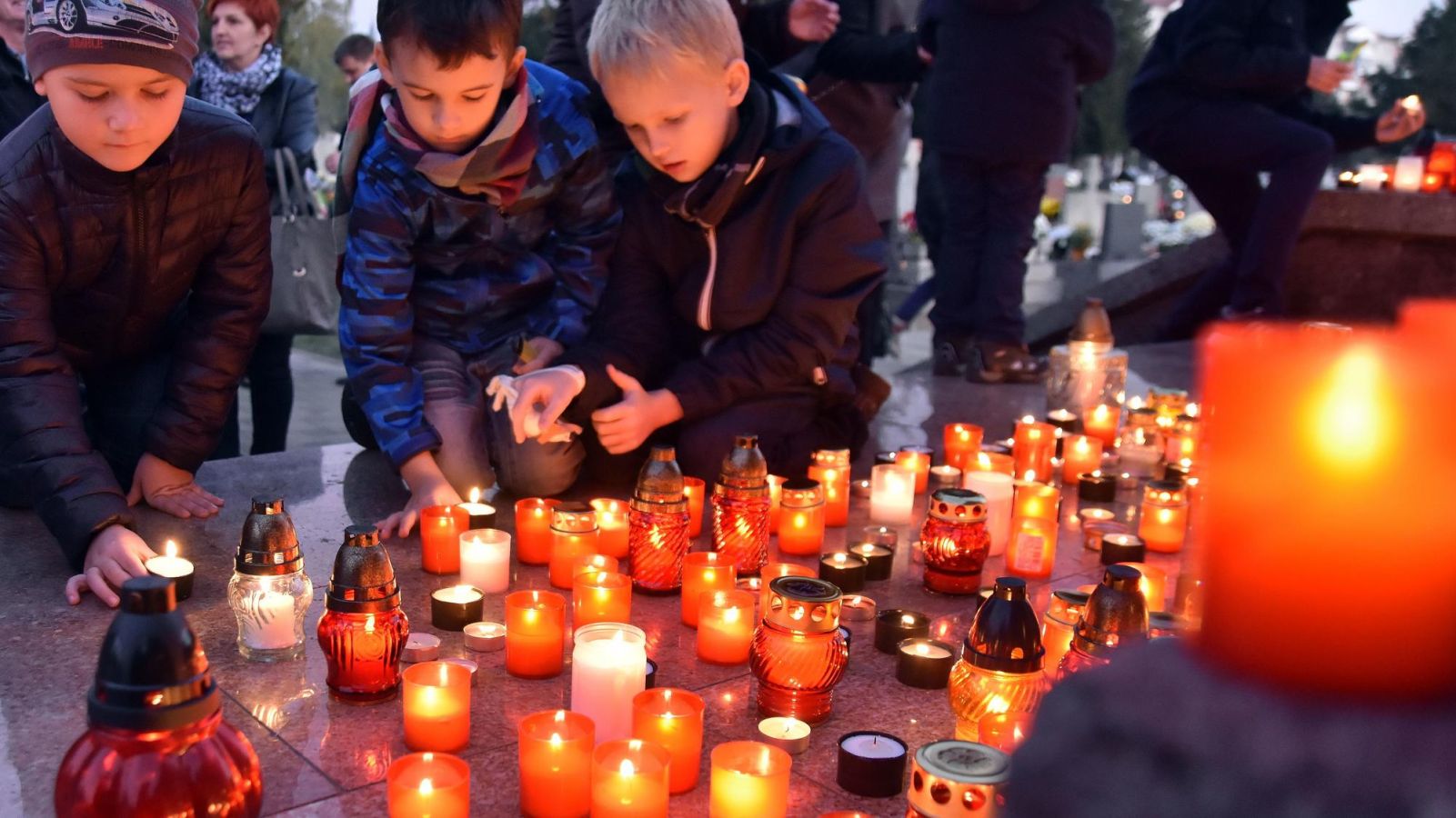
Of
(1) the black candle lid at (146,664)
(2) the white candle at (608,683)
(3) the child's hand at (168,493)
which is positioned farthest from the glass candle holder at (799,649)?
(3) the child's hand at (168,493)

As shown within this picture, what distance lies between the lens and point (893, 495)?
292 centimetres

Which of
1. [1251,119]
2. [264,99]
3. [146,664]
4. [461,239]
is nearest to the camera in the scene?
[146,664]

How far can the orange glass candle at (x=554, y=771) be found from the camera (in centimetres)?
152

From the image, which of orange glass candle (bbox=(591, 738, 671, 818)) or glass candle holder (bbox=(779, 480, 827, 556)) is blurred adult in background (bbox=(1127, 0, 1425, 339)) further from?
orange glass candle (bbox=(591, 738, 671, 818))

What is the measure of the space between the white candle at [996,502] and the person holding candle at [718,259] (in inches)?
21.8

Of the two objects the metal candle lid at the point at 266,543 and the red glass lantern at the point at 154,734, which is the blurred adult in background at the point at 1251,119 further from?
the red glass lantern at the point at 154,734

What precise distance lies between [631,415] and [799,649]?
3.89 ft

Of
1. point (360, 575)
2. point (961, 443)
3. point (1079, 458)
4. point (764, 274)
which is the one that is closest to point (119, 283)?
point (360, 575)

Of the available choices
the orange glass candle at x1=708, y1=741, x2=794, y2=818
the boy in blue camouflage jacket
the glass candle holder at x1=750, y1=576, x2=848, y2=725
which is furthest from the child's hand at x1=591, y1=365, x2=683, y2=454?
the orange glass candle at x1=708, y1=741, x2=794, y2=818

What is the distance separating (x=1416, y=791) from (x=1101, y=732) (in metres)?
0.16

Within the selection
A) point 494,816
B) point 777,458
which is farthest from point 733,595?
point 777,458

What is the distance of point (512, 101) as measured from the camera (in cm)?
288

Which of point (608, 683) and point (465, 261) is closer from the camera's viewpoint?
point (608, 683)

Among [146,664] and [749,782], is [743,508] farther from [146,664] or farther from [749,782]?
[146,664]
